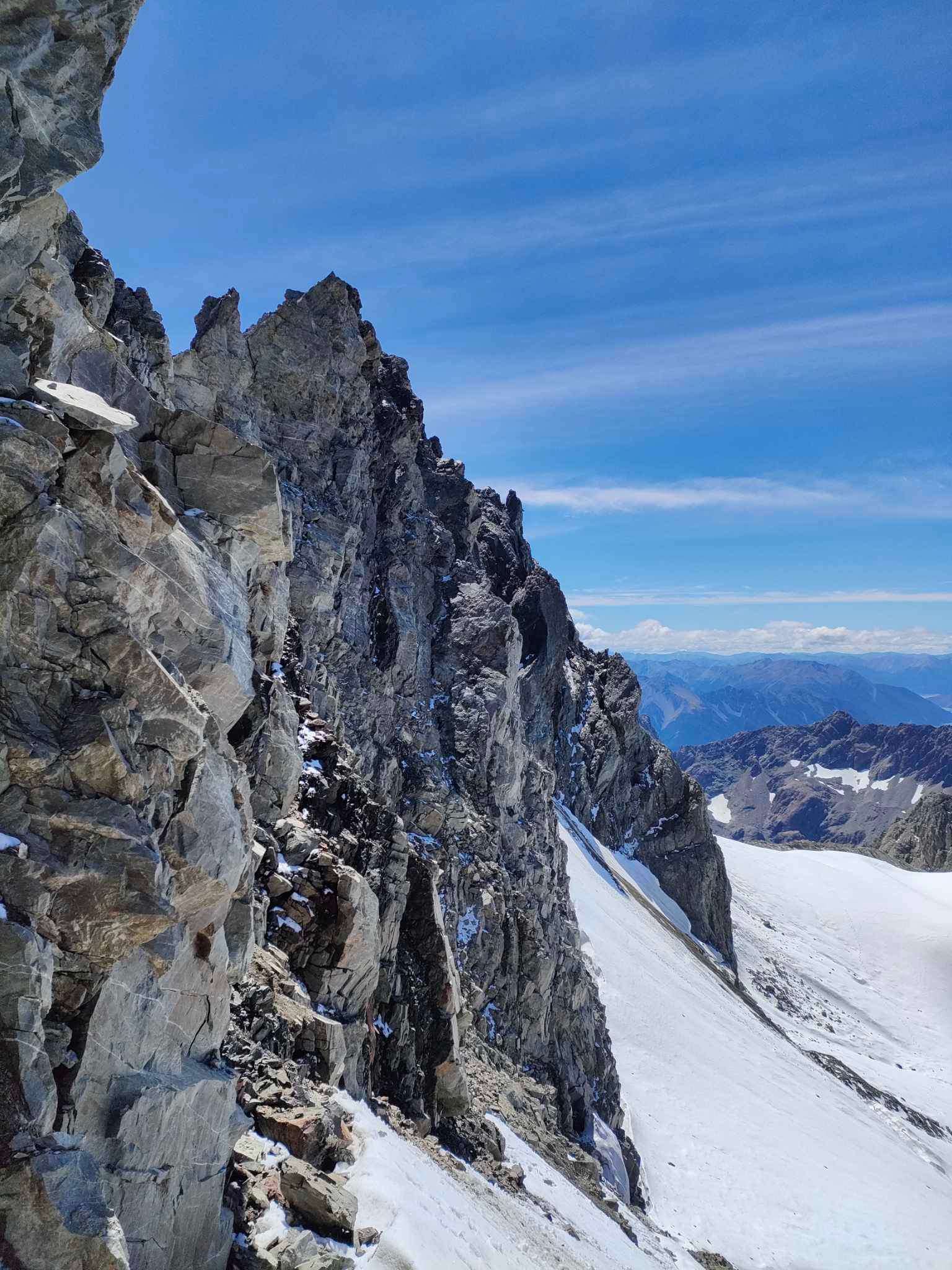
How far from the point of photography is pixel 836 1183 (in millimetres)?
41656

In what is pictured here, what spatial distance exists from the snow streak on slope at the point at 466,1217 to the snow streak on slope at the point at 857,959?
61.7 meters

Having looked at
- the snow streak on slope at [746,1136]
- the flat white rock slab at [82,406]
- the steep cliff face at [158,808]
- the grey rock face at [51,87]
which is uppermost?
the grey rock face at [51,87]

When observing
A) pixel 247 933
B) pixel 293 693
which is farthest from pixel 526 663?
pixel 247 933

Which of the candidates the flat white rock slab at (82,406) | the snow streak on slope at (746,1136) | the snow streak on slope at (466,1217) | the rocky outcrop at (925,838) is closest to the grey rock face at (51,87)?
the flat white rock slab at (82,406)

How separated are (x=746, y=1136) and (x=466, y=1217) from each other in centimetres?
3666

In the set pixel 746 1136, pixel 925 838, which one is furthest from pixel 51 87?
pixel 925 838

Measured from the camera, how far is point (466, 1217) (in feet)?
51.2

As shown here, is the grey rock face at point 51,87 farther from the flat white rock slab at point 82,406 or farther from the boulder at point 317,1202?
the boulder at point 317,1202

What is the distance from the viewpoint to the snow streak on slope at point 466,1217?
12.6 meters

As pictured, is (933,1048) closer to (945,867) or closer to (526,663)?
(526,663)

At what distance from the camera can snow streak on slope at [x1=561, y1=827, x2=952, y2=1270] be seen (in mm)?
36250

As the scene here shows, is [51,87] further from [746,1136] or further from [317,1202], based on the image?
[746,1136]

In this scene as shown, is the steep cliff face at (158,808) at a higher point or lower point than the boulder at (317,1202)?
higher

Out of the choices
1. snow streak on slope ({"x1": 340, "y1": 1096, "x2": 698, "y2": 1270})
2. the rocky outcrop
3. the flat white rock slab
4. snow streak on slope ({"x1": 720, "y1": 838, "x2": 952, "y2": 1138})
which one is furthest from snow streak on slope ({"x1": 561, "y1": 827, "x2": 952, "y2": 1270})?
the rocky outcrop
